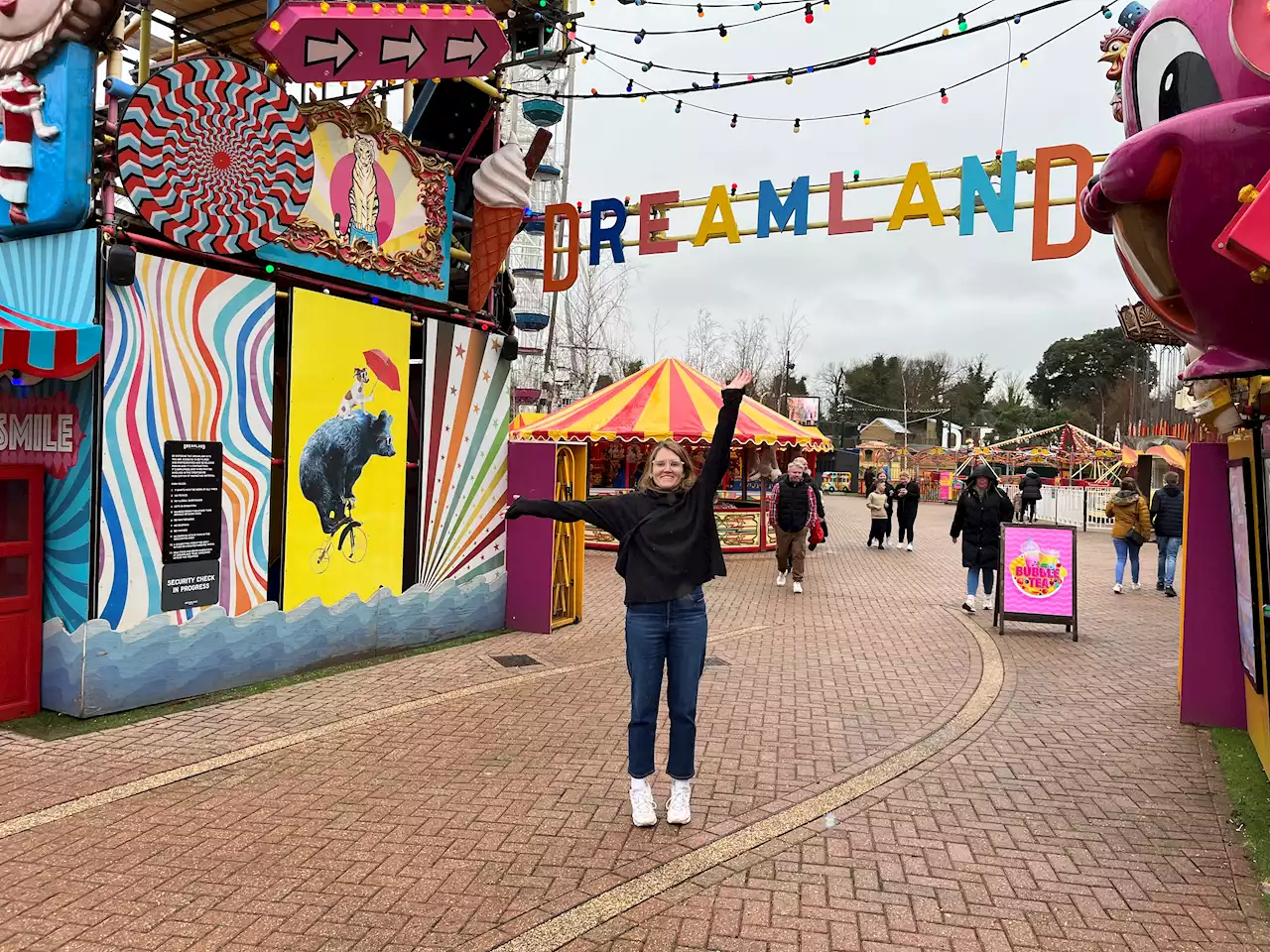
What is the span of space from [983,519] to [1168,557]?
4.45 meters

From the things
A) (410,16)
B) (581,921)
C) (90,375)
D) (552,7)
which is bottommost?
(581,921)

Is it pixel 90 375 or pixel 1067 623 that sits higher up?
pixel 90 375

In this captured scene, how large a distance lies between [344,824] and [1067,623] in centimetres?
785

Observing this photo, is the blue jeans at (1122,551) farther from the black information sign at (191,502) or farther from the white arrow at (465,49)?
the black information sign at (191,502)

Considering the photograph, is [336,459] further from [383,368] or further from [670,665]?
[670,665]

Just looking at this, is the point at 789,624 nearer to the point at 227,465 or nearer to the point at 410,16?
the point at 227,465

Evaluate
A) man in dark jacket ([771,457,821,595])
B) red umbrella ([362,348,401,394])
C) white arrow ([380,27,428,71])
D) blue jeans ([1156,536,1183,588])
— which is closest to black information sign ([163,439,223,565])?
red umbrella ([362,348,401,394])

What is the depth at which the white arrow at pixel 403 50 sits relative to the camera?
595cm

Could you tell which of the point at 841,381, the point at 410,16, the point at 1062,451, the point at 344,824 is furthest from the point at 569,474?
the point at 841,381

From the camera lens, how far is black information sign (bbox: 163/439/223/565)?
5910 millimetres

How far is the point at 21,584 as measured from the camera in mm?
5594

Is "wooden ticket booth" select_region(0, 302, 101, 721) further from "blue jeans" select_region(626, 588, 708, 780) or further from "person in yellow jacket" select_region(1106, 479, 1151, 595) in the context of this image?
"person in yellow jacket" select_region(1106, 479, 1151, 595)

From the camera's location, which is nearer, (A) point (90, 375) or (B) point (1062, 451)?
(A) point (90, 375)

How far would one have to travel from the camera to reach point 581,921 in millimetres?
3256
